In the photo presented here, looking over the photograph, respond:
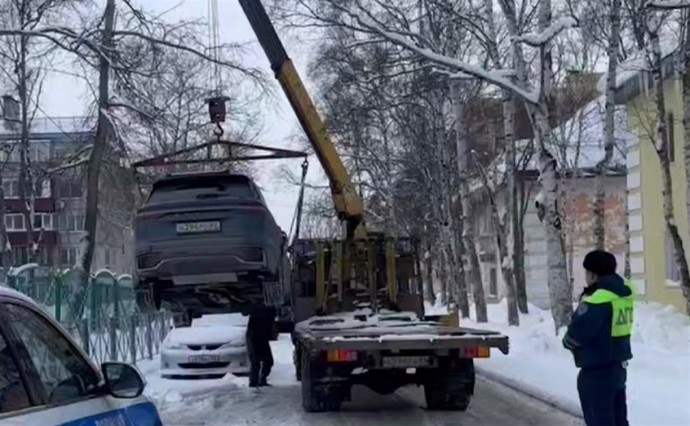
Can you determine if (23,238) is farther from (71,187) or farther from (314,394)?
(314,394)

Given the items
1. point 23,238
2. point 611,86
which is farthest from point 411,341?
point 23,238

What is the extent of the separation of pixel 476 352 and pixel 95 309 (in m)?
8.65

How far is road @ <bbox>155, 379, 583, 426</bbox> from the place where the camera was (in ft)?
40.2

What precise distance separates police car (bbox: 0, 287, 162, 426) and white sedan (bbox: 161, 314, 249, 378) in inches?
474

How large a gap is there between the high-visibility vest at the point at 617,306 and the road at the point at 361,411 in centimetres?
389

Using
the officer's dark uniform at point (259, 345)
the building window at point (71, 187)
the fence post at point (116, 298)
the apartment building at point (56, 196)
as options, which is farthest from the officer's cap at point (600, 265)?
the building window at point (71, 187)

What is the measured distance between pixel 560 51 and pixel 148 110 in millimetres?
19418

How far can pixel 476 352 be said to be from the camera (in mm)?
12500

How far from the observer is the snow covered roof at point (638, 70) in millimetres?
20933

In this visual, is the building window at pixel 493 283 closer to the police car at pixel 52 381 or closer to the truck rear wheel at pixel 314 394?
the truck rear wheel at pixel 314 394

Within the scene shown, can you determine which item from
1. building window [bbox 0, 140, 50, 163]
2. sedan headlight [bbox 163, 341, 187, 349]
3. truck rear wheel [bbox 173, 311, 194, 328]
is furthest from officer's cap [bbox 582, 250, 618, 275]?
building window [bbox 0, 140, 50, 163]

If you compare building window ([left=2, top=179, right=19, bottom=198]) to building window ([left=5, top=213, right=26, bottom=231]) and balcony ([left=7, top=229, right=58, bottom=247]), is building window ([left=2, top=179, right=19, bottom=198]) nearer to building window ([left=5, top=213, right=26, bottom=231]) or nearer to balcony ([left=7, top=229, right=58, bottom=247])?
balcony ([left=7, top=229, right=58, bottom=247])

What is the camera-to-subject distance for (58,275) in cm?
1723

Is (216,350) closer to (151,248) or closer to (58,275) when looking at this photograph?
(58,275)
